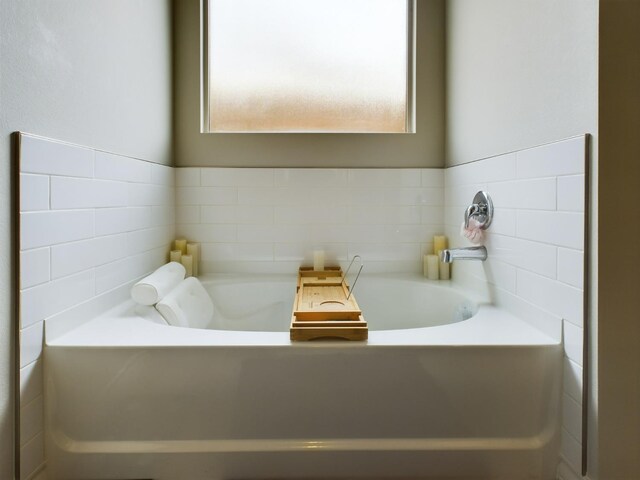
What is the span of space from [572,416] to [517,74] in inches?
42.0

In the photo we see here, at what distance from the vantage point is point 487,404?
1.26 m

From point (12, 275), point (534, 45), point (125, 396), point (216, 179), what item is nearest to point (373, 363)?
point (125, 396)

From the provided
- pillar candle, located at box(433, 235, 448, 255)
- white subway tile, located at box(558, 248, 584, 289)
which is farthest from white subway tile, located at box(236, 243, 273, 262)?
white subway tile, located at box(558, 248, 584, 289)

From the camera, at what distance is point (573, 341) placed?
1.20m

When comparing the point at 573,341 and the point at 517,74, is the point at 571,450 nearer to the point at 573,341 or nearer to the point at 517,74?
the point at 573,341

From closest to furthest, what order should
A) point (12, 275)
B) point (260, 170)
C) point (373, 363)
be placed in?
point (12, 275) → point (373, 363) → point (260, 170)

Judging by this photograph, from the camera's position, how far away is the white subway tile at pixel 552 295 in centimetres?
119

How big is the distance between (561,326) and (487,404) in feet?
0.97

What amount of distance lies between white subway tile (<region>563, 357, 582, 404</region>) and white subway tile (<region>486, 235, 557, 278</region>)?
0.80ft

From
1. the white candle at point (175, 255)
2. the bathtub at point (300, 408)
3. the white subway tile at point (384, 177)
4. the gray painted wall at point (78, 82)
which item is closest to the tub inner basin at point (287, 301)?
the white candle at point (175, 255)

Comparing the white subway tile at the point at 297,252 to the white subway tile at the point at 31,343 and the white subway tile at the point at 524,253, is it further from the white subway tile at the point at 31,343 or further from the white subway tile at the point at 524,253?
the white subway tile at the point at 31,343

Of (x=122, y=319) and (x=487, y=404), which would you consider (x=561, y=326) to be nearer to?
(x=487, y=404)

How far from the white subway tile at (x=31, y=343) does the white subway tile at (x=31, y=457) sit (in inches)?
8.5

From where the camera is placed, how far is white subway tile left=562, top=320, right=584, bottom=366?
1171 mm
